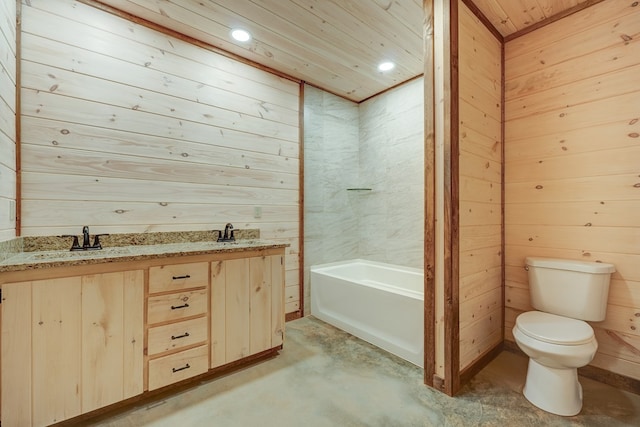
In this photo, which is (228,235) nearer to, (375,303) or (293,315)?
(293,315)

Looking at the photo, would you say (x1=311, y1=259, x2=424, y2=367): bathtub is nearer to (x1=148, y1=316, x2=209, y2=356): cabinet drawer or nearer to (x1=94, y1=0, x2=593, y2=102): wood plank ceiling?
(x1=148, y1=316, x2=209, y2=356): cabinet drawer

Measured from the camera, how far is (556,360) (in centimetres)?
146

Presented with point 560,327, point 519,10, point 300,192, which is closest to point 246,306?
point 300,192

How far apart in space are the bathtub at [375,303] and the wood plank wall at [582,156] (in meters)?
0.84

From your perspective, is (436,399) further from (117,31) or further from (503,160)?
(117,31)

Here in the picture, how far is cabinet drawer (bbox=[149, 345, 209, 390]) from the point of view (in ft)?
5.32

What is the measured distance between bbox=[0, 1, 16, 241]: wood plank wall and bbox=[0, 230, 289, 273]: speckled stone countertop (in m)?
0.13

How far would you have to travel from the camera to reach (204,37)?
224 centimetres

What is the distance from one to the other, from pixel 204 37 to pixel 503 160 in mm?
2611

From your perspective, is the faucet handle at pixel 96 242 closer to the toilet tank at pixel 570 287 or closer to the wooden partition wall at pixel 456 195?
the wooden partition wall at pixel 456 195

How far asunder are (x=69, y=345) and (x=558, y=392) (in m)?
2.56

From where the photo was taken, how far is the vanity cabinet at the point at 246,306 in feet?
6.11

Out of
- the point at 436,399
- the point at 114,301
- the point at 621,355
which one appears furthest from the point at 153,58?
the point at 621,355

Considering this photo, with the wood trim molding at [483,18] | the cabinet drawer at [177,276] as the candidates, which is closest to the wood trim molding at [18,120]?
the cabinet drawer at [177,276]
